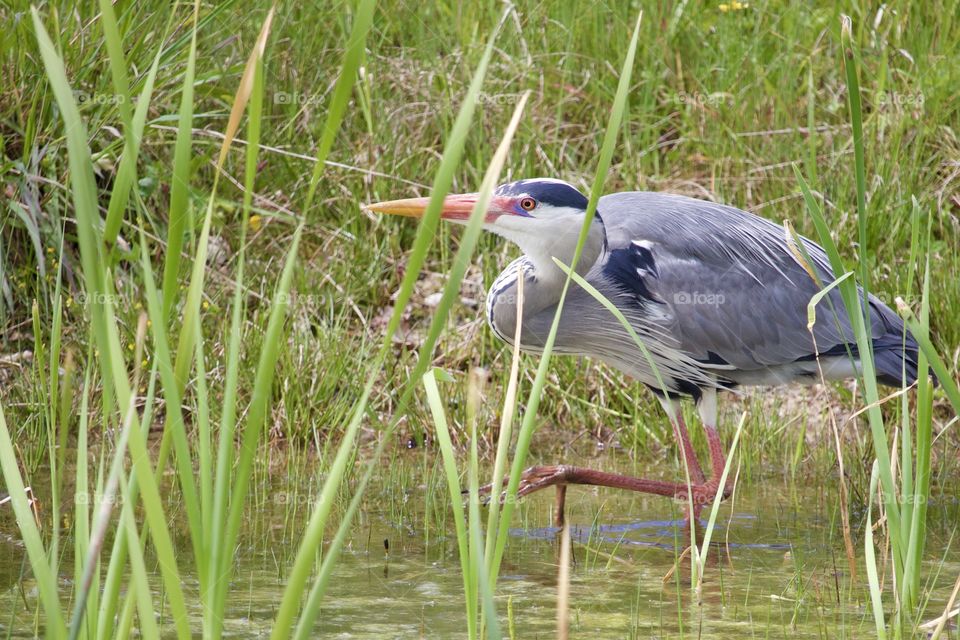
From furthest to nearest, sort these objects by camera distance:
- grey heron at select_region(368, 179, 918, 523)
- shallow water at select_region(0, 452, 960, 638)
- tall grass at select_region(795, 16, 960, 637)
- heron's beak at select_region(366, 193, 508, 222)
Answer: grey heron at select_region(368, 179, 918, 523) < heron's beak at select_region(366, 193, 508, 222) < shallow water at select_region(0, 452, 960, 638) < tall grass at select_region(795, 16, 960, 637)

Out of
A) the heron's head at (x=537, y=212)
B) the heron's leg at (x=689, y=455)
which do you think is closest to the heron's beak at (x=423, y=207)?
the heron's head at (x=537, y=212)

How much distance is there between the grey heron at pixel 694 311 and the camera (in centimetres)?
475

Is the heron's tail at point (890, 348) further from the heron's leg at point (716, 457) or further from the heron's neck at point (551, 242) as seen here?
the heron's neck at point (551, 242)

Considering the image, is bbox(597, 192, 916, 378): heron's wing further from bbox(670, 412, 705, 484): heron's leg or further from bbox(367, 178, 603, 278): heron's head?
bbox(367, 178, 603, 278): heron's head

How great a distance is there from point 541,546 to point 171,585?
8.42 ft

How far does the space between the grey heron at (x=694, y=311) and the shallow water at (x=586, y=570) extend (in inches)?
13.3

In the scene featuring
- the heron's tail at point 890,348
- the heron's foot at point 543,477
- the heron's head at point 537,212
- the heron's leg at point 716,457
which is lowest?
the heron's leg at point 716,457

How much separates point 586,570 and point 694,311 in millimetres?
1515

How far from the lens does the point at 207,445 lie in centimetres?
173

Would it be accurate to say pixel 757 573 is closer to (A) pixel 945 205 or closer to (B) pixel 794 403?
(B) pixel 794 403

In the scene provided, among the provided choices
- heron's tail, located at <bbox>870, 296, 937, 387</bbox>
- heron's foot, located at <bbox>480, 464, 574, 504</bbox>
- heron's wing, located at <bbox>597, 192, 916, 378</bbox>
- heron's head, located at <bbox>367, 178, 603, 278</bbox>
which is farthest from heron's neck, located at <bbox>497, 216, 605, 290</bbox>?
heron's tail, located at <bbox>870, 296, 937, 387</bbox>

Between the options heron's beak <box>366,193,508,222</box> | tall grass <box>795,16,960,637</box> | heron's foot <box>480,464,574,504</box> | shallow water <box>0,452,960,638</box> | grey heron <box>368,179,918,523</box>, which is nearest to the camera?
tall grass <box>795,16,960,637</box>

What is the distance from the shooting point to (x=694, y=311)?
4969 millimetres

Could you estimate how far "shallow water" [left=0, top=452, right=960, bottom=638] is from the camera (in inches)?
127
